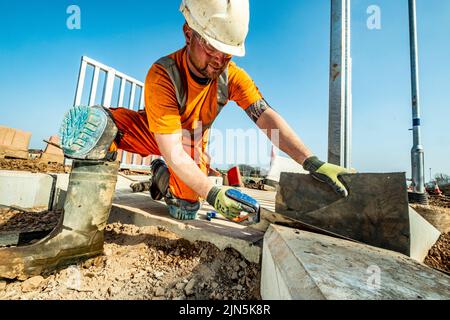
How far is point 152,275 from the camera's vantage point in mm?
1274

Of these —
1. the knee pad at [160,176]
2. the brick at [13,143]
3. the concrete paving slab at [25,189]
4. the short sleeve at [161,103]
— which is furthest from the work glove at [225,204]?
the brick at [13,143]

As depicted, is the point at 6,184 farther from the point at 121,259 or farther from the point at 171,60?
the point at 171,60

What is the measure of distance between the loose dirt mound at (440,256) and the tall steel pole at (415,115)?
1422 mm

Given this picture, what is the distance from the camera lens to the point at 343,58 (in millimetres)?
2074

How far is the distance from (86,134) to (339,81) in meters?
2.10

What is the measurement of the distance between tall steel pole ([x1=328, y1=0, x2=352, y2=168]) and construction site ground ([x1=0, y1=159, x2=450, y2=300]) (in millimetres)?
1180

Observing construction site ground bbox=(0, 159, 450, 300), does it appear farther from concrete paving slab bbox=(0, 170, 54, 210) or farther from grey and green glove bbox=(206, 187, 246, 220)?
concrete paving slab bbox=(0, 170, 54, 210)

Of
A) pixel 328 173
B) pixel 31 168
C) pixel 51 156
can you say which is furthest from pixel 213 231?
pixel 51 156

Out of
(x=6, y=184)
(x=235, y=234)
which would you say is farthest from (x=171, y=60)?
(x=6, y=184)

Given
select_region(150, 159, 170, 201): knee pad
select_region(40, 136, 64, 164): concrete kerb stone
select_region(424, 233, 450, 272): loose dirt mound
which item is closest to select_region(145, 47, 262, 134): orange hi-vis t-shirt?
select_region(150, 159, 170, 201): knee pad

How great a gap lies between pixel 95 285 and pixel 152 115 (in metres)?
1.07

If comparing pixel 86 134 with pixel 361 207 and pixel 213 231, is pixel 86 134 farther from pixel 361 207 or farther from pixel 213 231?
pixel 361 207

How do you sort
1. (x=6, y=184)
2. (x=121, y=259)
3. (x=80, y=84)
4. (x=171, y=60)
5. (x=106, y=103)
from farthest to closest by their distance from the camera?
(x=106, y=103)
(x=80, y=84)
(x=6, y=184)
(x=171, y=60)
(x=121, y=259)

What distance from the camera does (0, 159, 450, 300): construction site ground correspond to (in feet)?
3.70
